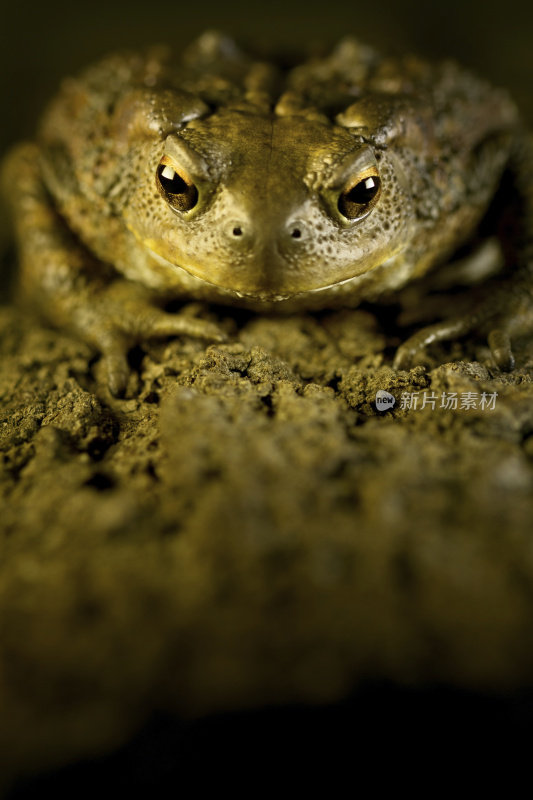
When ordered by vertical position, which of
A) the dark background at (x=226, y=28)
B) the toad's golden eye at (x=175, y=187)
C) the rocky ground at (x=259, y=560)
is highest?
the dark background at (x=226, y=28)

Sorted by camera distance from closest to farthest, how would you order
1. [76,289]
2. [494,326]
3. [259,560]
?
1. [259,560]
2. [494,326]
3. [76,289]

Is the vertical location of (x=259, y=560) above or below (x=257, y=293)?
below

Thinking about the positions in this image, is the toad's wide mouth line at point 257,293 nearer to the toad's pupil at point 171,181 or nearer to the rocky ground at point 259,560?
the toad's pupil at point 171,181

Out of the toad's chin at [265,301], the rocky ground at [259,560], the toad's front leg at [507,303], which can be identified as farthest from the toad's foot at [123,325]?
the toad's front leg at [507,303]

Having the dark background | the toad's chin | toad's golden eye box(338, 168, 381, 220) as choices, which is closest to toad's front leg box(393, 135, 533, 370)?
the toad's chin

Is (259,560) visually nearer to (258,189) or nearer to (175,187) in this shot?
(258,189)

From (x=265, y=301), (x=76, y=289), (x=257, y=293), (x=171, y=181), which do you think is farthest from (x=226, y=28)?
(x=257, y=293)
